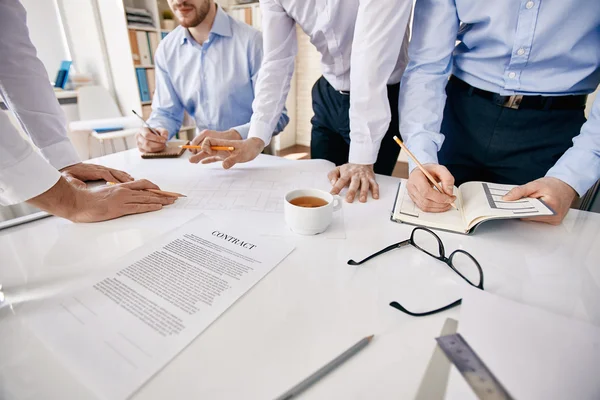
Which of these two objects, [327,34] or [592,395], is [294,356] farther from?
[327,34]

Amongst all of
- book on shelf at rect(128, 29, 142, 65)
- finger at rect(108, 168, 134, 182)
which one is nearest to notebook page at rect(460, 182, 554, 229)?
finger at rect(108, 168, 134, 182)

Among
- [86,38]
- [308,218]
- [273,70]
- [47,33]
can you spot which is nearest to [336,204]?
[308,218]

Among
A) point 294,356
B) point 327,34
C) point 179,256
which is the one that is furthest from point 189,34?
point 294,356

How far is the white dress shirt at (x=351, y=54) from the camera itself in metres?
0.86

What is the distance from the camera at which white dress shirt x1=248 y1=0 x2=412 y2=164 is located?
86 centimetres

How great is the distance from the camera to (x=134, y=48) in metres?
2.64

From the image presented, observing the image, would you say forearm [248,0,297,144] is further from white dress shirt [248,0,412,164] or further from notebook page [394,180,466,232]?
notebook page [394,180,466,232]

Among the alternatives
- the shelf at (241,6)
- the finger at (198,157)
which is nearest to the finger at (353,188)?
the finger at (198,157)

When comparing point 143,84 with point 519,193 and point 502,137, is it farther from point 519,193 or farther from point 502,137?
point 519,193

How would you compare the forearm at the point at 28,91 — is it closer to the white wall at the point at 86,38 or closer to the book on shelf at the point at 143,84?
the book on shelf at the point at 143,84

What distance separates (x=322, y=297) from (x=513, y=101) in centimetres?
80

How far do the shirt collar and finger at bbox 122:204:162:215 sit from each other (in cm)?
119

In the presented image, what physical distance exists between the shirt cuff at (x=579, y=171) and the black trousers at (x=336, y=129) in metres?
0.59

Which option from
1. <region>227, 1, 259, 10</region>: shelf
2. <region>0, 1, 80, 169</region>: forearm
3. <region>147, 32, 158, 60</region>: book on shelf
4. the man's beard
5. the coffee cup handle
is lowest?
the coffee cup handle
